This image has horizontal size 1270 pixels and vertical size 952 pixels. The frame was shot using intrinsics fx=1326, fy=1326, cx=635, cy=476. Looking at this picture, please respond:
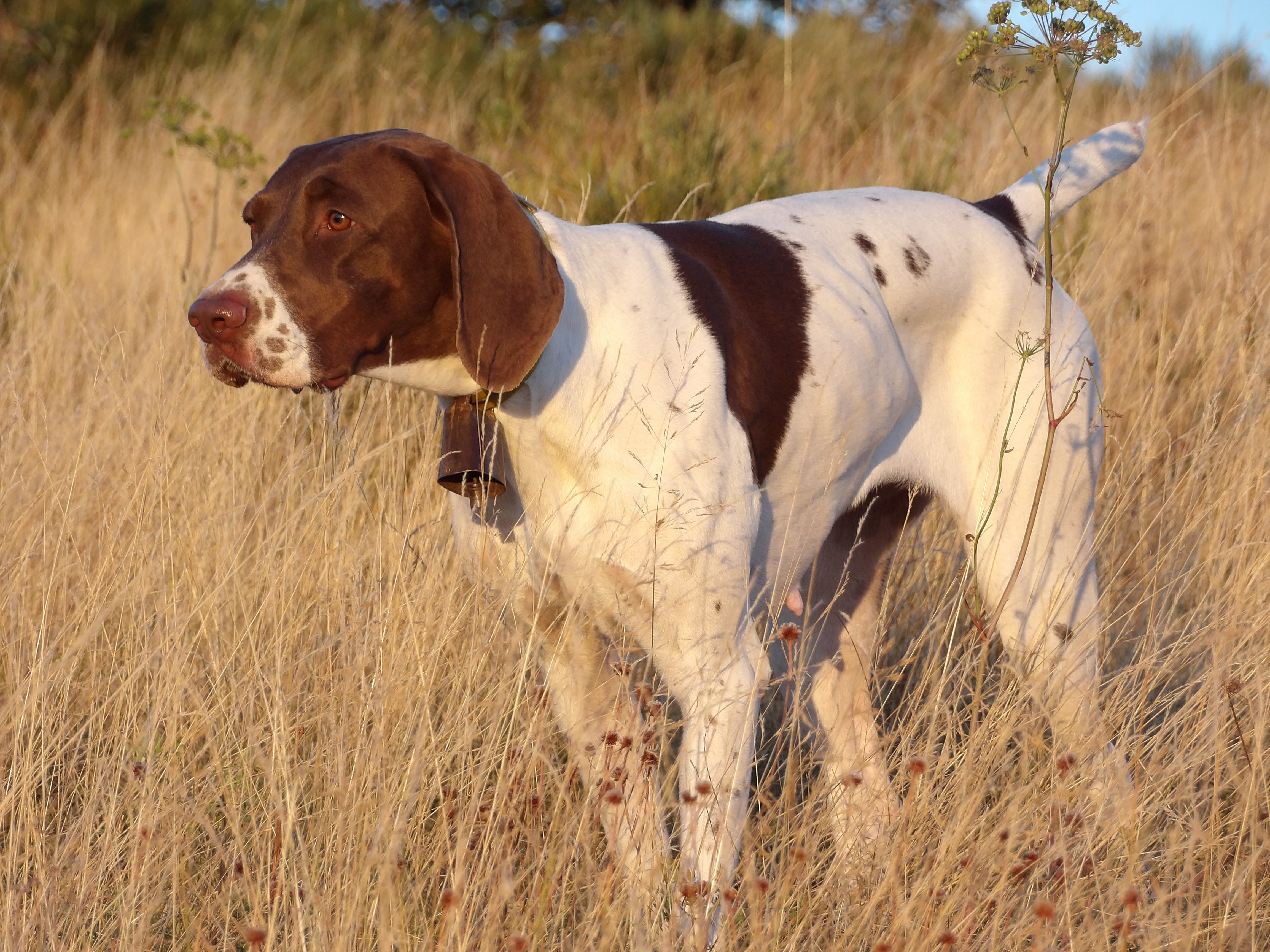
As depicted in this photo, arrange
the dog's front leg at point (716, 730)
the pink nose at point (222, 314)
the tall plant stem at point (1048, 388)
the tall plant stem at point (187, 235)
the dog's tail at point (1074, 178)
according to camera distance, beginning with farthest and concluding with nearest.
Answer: the tall plant stem at point (187, 235) < the dog's tail at point (1074, 178) < the tall plant stem at point (1048, 388) < the dog's front leg at point (716, 730) < the pink nose at point (222, 314)

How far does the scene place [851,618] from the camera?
11.1 ft

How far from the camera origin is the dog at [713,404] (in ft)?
7.30

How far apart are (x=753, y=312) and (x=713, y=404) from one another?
0.32 meters

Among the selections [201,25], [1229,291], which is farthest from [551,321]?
[201,25]

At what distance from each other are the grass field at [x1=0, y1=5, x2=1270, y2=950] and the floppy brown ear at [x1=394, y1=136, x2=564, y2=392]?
1.25ft

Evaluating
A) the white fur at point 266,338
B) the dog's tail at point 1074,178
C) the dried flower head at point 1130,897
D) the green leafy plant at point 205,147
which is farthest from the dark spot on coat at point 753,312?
the green leafy plant at point 205,147

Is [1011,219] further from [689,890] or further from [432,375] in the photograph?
[689,890]

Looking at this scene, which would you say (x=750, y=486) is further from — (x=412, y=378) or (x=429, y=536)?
(x=429, y=536)

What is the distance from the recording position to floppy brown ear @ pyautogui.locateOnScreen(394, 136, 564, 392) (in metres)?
2.23

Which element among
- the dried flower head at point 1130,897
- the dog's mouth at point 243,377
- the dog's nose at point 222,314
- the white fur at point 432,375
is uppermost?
the dog's nose at point 222,314

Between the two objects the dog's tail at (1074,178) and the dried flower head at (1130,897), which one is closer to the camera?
the dried flower head at (1130,897)

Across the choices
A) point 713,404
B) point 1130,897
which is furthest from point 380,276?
point 1130,897

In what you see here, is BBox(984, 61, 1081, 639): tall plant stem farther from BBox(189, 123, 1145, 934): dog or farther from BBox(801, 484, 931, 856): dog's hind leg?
BBox(801, 484, 931, 856): dog's hind leg

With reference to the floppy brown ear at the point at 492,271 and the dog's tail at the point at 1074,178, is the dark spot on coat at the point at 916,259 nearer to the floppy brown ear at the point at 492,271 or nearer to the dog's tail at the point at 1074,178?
the dog's tail at the point at 1074,178
